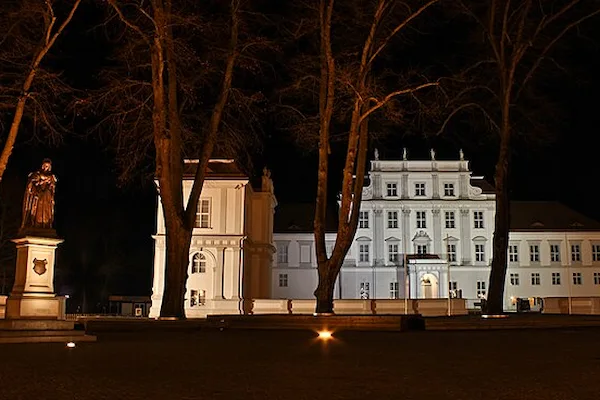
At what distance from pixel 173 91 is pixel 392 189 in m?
43.6

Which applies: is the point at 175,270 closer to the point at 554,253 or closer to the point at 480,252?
the point at 480,252

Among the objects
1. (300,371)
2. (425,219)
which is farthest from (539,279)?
(300,371)

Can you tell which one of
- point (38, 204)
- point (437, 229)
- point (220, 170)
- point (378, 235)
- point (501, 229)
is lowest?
point (38, 204)

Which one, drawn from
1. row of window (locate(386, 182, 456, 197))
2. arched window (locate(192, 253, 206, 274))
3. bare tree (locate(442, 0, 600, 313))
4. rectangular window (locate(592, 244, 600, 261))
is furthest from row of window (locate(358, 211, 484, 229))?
bare tree (locate(442, 0, 600, 313))

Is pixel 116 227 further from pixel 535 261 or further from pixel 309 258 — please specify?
pixel 535 261

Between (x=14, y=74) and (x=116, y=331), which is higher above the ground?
(x=14, y=74)

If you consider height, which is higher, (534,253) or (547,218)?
(547,218)

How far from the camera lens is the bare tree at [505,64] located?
2325 cm

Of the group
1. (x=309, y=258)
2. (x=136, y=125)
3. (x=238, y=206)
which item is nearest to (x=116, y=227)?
(x=309, y=258)

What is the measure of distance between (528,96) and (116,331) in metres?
16.7

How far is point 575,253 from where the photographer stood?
208ft

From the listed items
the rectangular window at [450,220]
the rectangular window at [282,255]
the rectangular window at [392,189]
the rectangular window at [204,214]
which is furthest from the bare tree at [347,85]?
the rectangular window at [282,255]

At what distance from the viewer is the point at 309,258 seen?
208 ft

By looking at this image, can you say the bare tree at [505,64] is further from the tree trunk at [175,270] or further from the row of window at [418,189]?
the row of window at [418,189]
